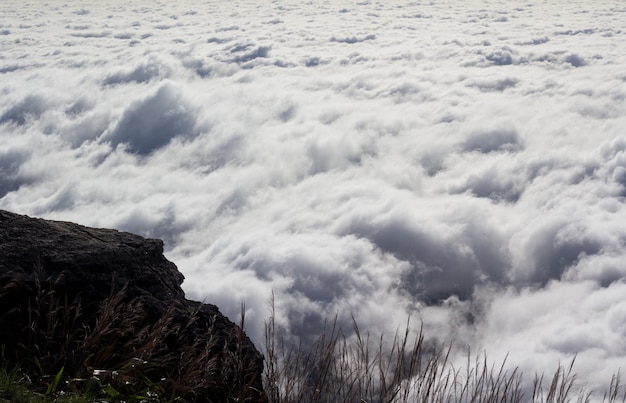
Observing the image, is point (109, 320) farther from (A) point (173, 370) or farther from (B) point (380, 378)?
(B) point (380, 378)

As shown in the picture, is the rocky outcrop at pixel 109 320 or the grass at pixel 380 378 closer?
the grass at pixel 380 378

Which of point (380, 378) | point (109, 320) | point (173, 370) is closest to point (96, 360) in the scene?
point (109, 320)

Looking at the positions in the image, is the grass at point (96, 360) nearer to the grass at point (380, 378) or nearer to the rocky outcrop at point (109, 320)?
the rocky outcrop at point (109, 320)

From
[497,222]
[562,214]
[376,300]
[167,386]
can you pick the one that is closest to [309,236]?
[376,300]

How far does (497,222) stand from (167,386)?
164991 millimetres

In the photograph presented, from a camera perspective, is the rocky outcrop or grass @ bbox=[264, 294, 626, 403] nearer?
grass @ bbox=[264, 294, 626, 403]

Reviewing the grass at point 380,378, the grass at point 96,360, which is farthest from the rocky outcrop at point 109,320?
the grass at point 380,378

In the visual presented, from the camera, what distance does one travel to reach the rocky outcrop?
175 inches

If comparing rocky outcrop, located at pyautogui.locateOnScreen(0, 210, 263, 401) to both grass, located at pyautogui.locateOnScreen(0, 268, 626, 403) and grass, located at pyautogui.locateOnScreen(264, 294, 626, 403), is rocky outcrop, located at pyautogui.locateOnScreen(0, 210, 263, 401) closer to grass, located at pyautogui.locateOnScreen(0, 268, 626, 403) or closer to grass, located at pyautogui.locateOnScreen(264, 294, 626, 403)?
grass, located at pyautogui.locateOnScreen(0, 268, 626, 403)

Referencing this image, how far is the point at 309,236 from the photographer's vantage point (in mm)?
156500

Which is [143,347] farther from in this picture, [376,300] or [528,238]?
[528,238]

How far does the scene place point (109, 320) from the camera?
4.75 m

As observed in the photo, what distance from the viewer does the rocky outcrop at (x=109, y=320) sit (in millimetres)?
4445

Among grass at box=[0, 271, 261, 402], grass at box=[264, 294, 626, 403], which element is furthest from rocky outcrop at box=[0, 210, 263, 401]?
grass at box=[264, 294, 626, 403]
